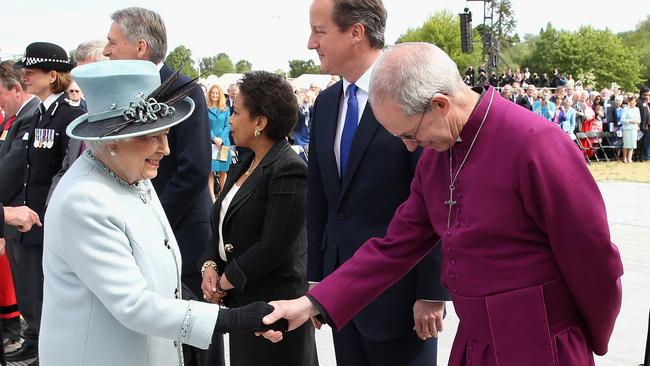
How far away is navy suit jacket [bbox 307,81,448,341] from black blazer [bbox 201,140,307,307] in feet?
1.05

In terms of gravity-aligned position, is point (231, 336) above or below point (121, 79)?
below

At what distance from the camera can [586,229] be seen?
1.93 metres

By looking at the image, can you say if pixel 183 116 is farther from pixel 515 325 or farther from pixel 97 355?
pixel 515 325

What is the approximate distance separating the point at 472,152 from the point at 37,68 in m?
3.55

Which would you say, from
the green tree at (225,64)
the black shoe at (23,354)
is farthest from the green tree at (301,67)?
the black shoe at (23,354)

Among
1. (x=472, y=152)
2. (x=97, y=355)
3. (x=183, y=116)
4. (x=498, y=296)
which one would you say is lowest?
(x=97, y=355)

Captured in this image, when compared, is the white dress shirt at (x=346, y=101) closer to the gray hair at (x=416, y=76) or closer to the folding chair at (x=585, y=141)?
the gray hair at (x=416, y=76)

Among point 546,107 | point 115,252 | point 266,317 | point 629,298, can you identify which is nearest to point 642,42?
point 546,107

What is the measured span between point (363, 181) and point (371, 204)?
0.11 m

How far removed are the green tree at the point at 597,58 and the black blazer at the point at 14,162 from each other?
5982 centimetres

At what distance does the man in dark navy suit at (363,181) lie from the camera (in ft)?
9.23

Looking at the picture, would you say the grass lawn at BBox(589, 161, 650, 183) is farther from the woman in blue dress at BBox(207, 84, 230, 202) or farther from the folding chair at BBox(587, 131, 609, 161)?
the woman in blue dress at BBox(207, 84, 230, 202)

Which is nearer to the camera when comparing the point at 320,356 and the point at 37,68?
the point at 37,68

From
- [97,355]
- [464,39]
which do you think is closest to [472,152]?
[97,355]
